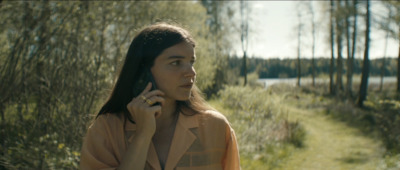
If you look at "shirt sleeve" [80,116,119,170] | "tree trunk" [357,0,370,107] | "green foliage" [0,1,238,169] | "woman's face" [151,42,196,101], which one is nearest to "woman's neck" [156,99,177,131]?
"woman's face" [151,42,196,101]

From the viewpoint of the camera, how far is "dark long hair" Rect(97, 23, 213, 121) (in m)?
1.95

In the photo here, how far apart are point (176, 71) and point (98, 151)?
59 cm

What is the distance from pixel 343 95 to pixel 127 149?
914 inches

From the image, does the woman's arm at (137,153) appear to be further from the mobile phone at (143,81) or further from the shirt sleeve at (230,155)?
the shirt sleeve at (230,155)

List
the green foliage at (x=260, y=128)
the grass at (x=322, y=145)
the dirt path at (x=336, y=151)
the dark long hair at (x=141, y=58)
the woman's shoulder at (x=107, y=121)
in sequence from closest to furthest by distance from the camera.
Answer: the woman's shoulder at (x=107, y=121)
the dark long hair at (x=141, y=58)
the grass at (x=322, y=145)
the dirt path at (x=336, y=151)
the green foliage at (x=260, y=128)

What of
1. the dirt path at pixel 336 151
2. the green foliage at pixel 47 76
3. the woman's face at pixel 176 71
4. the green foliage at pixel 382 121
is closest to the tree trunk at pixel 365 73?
the green foliage at pixel 382 121

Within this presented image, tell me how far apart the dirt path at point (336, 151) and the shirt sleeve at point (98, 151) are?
7.26 metres

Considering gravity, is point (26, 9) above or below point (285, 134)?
above

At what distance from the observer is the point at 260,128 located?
419 inches

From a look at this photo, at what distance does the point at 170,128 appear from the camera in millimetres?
2000

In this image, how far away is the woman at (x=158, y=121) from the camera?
5.78 feet

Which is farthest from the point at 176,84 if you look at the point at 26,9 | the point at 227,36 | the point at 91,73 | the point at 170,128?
the point at 227,36

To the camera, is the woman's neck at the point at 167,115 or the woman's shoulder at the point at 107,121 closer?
the woman's shoulder at the point at 107,121

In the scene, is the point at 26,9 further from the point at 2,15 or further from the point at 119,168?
the point at 119,168
